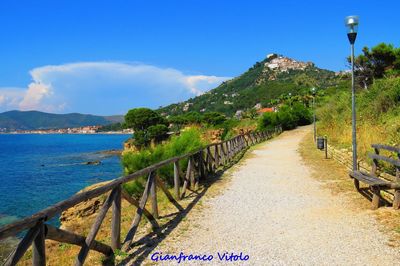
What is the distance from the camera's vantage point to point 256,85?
147750 mm

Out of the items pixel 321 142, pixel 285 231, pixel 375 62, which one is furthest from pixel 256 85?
pixel 285 231

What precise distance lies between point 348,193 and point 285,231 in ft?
12.2

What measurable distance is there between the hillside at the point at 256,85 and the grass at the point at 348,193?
96.4m

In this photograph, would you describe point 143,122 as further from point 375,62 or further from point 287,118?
point 375,62

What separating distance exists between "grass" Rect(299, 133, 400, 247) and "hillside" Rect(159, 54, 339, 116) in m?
96.4

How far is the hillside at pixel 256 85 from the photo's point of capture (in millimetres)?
119688

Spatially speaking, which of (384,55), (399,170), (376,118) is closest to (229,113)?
(384,55)

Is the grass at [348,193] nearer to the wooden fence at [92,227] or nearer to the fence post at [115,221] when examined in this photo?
the wooden fence at [92,227]

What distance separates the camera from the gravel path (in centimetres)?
510

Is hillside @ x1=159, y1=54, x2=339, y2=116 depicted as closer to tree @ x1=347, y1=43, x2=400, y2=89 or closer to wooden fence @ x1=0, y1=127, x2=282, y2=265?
tree @ x1=347, y1=43, x2=400, y2=89

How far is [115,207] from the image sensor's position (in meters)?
5.40

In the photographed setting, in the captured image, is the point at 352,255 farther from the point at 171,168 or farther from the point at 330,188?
the point at 171,168

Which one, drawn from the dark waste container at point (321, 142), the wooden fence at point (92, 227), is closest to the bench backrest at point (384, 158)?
the wooden fence at point (92, 227)

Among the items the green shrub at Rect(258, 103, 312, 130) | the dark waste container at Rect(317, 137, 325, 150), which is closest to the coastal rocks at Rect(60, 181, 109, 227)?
the dark waste container at Rect(317, 137, 325, 150)
